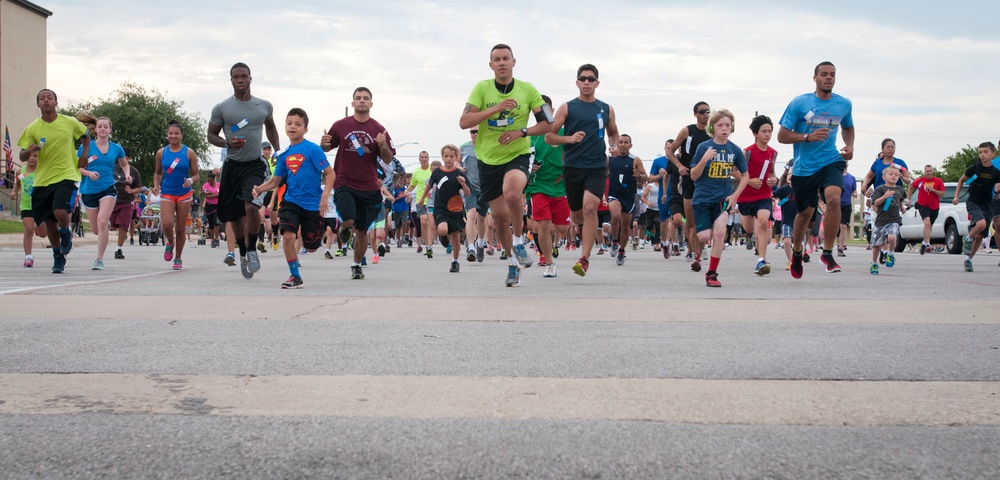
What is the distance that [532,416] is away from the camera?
3199mm

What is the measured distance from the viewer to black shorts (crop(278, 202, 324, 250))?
971 centimetres

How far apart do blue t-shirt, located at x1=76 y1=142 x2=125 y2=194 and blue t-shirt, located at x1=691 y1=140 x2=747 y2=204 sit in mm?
7523

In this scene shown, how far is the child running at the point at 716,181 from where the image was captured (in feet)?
34.6

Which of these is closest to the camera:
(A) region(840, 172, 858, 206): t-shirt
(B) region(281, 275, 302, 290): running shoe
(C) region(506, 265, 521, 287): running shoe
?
(B) region(281, 275, 302, 290): running shoe

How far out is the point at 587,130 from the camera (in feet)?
34.9

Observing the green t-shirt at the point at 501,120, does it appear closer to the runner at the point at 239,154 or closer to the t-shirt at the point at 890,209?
the runner at the point at 239,154

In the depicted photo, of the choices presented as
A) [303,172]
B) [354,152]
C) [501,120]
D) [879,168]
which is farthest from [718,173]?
[879,168]

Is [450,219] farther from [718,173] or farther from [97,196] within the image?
[718,173]

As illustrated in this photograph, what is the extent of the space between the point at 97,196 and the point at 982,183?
12338mm

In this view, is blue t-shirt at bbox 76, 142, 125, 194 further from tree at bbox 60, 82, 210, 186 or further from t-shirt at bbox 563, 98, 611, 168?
tree at bbox 60, 82, 210, 186

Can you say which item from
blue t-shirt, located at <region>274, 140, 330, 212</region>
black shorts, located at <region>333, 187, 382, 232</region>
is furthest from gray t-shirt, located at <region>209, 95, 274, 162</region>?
black shorts, located at <region>333, 187, 382, 232</region>

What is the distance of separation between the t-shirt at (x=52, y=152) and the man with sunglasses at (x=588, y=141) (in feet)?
18.6

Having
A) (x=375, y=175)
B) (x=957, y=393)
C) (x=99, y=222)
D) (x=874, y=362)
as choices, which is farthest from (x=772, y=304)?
(x=99, y=222)

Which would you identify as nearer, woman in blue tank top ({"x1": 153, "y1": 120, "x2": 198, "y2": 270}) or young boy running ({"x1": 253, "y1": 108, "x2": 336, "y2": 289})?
young boy running ({"x1": 253, "y1": 108, "x2": 336, "y2": 289})
